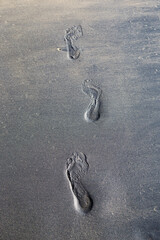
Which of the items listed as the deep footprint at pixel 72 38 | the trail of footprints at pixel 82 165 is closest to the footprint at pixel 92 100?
the trail of footprints at pixel 82 165

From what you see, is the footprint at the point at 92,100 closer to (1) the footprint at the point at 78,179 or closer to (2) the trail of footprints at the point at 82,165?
(2) the trail of footprints at the point at 82,165

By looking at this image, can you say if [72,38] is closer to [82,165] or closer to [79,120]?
[79,120]

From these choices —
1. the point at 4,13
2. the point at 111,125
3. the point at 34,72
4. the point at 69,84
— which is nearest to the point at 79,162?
the point at 111,125

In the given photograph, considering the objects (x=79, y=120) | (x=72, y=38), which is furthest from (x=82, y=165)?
(x=72, y=38)

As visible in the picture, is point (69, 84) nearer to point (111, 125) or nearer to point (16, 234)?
point (111, 125)

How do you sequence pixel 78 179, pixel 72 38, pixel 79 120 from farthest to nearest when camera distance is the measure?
1. pixel 72 38
2. pixel 79 120
3. pixel 78 179
